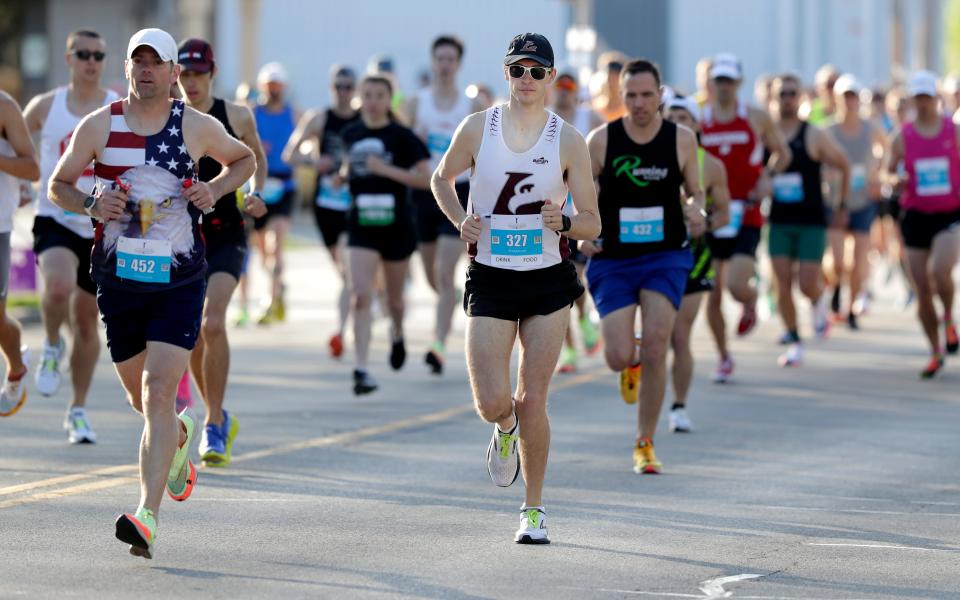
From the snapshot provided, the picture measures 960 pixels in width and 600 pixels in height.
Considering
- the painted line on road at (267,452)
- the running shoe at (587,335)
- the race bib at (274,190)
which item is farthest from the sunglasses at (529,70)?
the race bib at (274,190)

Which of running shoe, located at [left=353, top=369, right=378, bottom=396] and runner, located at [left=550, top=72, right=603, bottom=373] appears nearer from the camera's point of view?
running shoe, located at [left=353, top=369, right=378, bottom=396]

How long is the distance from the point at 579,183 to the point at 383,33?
45964 millimetres

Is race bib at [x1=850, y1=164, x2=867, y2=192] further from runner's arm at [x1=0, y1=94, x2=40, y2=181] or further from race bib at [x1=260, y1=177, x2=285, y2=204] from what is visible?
runner's arm at [x1=0, y1=94, x2=40, y2=181]

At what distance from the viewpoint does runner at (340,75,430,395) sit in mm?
13773

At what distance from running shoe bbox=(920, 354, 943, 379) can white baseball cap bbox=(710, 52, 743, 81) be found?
8.62 ft

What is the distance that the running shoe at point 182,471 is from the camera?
8344 millimetres

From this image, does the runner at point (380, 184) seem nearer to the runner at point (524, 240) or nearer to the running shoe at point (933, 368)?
the running shoe at point (933, 368)

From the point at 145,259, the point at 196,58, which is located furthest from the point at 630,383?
the point at 145,259

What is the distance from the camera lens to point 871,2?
70.8 meters

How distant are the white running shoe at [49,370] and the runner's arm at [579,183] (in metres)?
4.52

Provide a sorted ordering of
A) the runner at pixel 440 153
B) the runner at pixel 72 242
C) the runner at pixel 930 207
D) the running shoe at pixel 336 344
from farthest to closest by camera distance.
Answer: the running shoe at pixel 336 344
the runner at pixel 440 153
the runner at pixel 930 207
the runner at pixel 72 242

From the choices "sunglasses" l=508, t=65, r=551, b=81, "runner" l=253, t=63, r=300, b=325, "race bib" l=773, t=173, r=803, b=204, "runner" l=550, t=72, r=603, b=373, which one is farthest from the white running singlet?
"runner" l=253, t=63, r=300, b=325

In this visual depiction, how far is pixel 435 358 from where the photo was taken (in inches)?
589

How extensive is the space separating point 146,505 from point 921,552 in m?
3.10
